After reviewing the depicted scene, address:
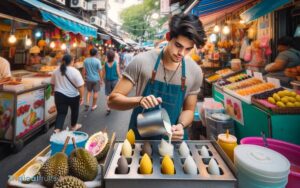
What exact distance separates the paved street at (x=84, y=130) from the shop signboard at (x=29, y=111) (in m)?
0.36

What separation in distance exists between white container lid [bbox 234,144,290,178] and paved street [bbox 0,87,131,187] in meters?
3.60

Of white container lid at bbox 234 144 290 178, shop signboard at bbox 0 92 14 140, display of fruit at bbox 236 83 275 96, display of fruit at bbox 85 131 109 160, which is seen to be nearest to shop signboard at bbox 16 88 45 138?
shop signboard at bbox 0 92 14 140

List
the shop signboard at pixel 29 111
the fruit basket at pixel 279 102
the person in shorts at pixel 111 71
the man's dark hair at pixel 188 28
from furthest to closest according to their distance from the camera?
the person in shorts at pixel 111 71
the shop signboard at pixel 29 111
the fruit basket at pixel 279 102
the man's dark hair at pixel 188 28

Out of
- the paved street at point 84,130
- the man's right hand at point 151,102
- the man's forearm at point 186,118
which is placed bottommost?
the paved street at point 84,130

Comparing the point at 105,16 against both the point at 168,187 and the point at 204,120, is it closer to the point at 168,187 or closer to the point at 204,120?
the point at 204,120

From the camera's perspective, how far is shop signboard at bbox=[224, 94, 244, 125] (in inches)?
151

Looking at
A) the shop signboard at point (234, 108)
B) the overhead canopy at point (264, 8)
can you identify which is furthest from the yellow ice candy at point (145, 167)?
the overhead canopy at point (264, 8)

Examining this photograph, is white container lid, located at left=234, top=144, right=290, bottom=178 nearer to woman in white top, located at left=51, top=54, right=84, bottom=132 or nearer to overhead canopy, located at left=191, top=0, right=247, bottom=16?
woman in white top, located at left=51, top=54, right=84, bottom=132

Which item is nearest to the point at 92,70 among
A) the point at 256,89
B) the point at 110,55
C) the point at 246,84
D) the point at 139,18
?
the point at 110,55

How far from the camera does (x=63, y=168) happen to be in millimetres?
1217

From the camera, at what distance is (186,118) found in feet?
7.11

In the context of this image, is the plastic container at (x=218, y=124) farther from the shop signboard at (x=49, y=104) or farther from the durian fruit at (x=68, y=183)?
the shop signboard at (x=49, y=104)

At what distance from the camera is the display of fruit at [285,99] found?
2945 mm

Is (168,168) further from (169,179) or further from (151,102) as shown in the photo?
(151,102)
